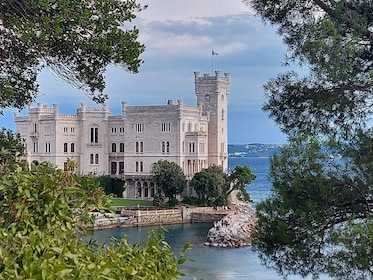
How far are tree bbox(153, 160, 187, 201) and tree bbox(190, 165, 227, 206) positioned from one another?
0.69 meters

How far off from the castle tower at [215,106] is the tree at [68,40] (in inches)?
1204

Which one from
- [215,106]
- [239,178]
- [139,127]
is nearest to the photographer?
[239,178]

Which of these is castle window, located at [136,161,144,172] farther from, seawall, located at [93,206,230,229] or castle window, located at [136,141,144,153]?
seawall, located at [93,206,230,229]

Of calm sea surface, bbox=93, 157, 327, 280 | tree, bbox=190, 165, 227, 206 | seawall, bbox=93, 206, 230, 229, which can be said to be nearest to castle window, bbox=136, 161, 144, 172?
tree, bbox=190, 165, 227, 206

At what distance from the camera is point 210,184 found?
29.8 m

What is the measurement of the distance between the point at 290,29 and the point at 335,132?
90 centimetres

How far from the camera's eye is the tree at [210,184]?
29.8 metres

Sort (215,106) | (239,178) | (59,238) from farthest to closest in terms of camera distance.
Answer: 1. (215,106)
2. (239,178)
3. (59,238)

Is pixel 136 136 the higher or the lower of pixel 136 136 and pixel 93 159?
the higher

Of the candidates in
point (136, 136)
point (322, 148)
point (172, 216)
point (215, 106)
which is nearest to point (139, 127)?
point (136, 136)

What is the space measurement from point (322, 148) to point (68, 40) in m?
2.03

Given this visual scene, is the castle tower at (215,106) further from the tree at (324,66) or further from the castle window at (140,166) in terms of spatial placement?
the tree at (324,66)

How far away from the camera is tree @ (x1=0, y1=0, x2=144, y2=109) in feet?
11.3

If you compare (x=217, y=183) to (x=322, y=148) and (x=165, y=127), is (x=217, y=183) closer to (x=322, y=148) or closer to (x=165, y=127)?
(x=165, y=127)
